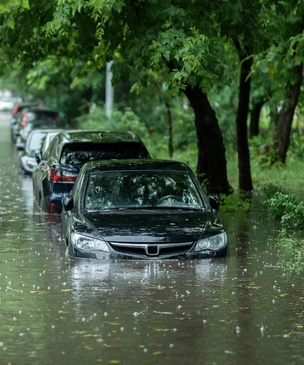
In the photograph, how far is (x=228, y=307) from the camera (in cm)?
1103

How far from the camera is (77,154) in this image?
65.9ft

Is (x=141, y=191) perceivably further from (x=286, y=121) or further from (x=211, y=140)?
(x=286, y=121)

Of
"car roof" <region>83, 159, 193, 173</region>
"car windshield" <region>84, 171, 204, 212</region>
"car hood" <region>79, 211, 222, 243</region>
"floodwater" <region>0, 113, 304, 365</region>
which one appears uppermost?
"car roof" <region>83, 159, 193, 173</region>

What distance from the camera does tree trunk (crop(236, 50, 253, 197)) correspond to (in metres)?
23.6

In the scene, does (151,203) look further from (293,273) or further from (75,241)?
(293,273)

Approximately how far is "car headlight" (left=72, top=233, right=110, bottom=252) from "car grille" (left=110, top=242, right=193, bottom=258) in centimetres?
11

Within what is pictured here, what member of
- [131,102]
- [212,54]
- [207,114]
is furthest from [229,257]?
[131,102]

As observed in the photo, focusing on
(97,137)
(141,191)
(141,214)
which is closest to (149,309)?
(141,214)

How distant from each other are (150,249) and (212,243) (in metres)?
0.82

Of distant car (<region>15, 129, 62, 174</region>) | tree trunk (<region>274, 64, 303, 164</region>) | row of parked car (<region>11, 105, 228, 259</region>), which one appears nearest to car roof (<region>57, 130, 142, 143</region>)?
row of parked car (<region>11, 105, 228, 259</region>)

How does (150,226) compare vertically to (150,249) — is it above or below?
above

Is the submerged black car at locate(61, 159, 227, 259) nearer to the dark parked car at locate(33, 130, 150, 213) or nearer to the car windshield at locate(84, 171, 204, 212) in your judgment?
the car windshield at locate(84, 171, 204, 212)

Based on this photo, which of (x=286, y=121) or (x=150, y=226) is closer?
(x=150, y=226)

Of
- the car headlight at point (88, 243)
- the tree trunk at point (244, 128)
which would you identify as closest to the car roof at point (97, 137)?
the tree trunk at point (244, 128)
